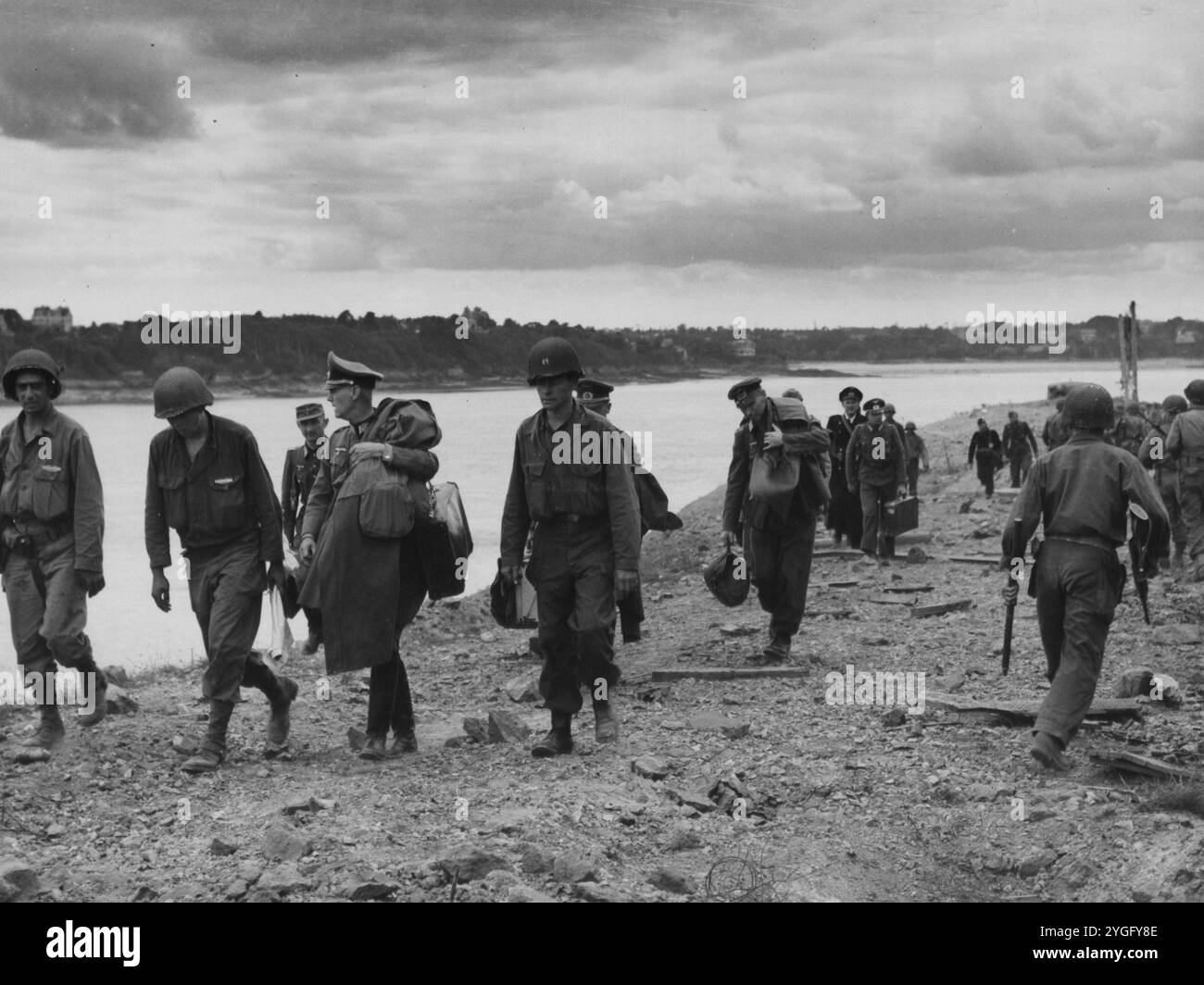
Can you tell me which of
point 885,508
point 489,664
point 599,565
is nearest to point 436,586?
point 599,565

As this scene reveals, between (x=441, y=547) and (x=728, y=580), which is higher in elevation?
(x=441, y=547)

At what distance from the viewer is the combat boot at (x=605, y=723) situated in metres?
8.02

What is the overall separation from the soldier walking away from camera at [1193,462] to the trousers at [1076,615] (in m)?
7.32

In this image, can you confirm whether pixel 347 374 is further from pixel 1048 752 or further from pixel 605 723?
pixel 1048 752

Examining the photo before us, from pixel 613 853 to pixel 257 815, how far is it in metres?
1.56

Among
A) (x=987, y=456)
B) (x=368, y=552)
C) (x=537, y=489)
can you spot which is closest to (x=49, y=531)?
(x=368, y=552)

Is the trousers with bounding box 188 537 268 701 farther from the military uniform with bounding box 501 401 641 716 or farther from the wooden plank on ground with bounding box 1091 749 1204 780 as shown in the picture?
the wooden plank on ground with bounding box 1091 749 1204 780

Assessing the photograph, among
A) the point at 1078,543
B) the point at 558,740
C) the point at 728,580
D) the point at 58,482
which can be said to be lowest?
the point at 558,740

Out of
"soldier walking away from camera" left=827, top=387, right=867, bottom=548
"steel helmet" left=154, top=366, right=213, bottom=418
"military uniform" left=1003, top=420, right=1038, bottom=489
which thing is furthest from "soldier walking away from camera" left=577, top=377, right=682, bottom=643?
"military uniform" left=1003, top=420, right=1038, bottom=489

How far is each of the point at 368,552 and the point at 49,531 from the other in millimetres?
1678

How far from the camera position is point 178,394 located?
742 centimetres

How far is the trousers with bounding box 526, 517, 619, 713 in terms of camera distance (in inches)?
300

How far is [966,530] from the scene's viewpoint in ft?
64.7
